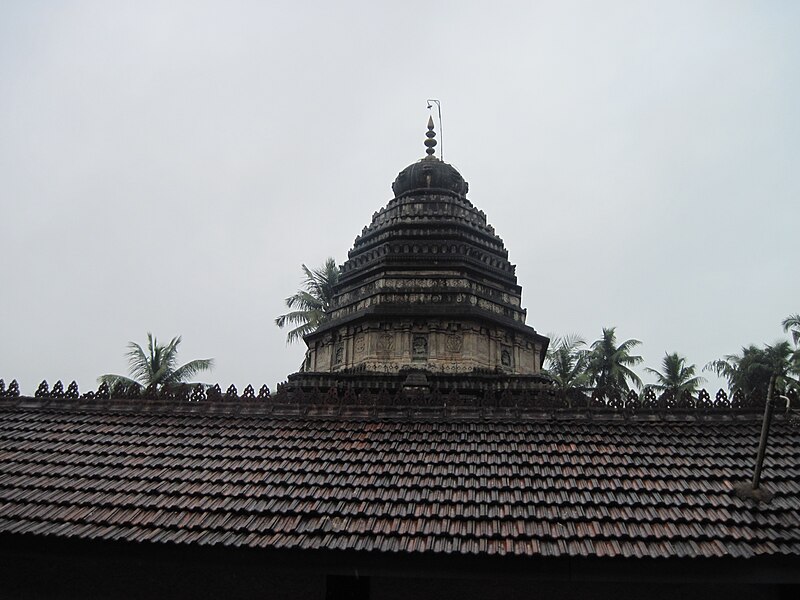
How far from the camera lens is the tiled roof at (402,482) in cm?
730

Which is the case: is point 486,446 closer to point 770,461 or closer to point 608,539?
point 608,539

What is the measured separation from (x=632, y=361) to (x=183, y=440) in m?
35.0

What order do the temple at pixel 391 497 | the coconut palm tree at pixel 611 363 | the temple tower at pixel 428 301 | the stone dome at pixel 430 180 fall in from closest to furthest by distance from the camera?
the temple at pixel 391 497 < the temple tower at pixel 428 301 < the stone dome at pixel 430 180 < the coconut palm tree at pixel 611 363

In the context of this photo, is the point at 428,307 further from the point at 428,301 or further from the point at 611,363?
the point at 611,363

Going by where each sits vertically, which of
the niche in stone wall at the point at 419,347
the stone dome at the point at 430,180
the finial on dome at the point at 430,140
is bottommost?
the niche in stone wall at the point at 419,347

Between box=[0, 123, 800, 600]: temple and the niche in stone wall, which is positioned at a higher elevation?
the niche in stone wall

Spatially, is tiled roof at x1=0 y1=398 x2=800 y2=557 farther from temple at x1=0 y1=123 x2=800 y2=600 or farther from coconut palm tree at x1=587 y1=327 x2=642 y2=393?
coconut palm tree at x1=587 y1=327 x2=642 y2=393

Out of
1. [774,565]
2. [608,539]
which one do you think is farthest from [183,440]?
[774,565]

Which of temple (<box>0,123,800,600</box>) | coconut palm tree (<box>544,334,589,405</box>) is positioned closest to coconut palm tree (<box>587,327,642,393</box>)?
coconut palm tree (<box>544,334,589,405</box>)

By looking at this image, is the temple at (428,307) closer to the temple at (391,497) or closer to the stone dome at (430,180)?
the stone dome at (430,180)

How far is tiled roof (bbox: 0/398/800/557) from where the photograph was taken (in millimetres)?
7297

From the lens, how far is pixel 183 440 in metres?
9.79

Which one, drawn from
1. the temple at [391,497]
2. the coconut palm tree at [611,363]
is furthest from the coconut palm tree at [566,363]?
the temple at [391,497]

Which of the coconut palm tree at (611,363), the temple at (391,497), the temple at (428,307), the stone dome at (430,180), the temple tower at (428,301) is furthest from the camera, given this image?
the coconut palm tree at (611,363)
